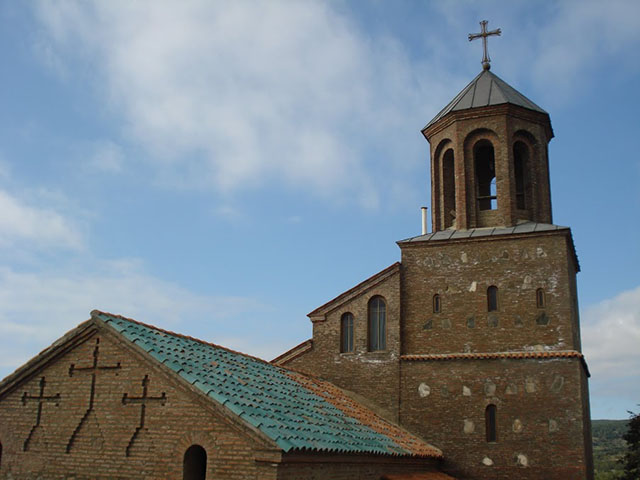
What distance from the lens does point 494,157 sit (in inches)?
872

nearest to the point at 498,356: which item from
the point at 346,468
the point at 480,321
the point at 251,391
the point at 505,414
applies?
the point at 480,321

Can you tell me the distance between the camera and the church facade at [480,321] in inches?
742

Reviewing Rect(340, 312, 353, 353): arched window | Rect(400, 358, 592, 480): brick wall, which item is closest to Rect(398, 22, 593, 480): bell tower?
Rect(400, 358, 592, 480): brick wall

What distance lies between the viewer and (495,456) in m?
18.9

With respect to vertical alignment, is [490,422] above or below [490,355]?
below

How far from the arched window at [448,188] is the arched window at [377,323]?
3385 millimetres

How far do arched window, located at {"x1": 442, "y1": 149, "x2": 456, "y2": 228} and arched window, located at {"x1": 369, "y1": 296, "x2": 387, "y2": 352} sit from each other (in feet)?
11.1

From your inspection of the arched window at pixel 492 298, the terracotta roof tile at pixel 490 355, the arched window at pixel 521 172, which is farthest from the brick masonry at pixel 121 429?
the arched window at pixel 521 172

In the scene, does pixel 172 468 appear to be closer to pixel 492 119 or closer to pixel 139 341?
pixel 139 341

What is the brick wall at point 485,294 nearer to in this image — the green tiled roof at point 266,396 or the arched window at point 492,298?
the arched window at point 492,298

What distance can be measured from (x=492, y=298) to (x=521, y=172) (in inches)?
185

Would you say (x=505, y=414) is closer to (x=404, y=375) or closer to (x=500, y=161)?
(x=404, y=375)

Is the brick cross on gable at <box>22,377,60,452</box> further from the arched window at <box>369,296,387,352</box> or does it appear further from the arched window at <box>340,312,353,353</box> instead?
the arched window at <box>369,296,387,352</box>

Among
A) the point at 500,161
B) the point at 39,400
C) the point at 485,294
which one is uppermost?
the point at 500,161
